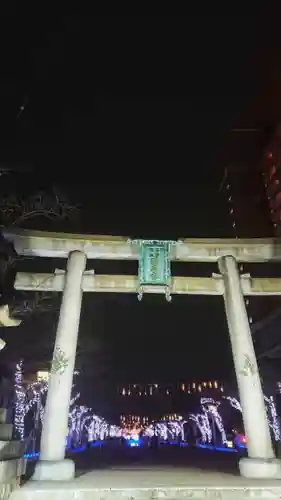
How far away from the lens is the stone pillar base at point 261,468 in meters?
8.68

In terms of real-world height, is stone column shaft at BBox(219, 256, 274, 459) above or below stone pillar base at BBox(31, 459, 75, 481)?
above

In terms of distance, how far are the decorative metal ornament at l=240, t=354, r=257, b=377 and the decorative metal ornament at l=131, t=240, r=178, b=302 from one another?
9.69ft

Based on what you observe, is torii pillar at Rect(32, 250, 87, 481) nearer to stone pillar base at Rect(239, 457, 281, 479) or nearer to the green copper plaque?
the green copper plaque

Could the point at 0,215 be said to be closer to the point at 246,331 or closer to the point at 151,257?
the point at 151,257

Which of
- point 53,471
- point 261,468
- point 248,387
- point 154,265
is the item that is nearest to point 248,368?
point 248,387

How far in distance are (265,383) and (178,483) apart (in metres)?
18.1

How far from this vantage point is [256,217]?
27.2 meters

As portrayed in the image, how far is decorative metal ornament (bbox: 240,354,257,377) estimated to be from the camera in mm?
10180

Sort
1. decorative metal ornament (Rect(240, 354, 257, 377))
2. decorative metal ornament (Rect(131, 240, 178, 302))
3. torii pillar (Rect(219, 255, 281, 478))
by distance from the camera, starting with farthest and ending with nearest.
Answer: decorative metal ornament (Rect(131, 240, 178, 302)), decorative metal ornament (Rect(240, 354, 257, 377)), torii pillar (Rect(219, 255, 281, 478))

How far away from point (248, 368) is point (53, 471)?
5.66 metres

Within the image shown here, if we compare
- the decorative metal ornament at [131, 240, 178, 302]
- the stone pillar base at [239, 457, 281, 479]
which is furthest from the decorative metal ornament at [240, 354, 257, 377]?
the decorative metal ornament at [131, 240, 178, 302]

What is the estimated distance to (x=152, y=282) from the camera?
38.2 feet

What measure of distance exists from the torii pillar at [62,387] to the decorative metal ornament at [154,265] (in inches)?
75.0

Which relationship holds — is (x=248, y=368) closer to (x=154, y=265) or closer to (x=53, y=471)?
(x=154, y=265)
